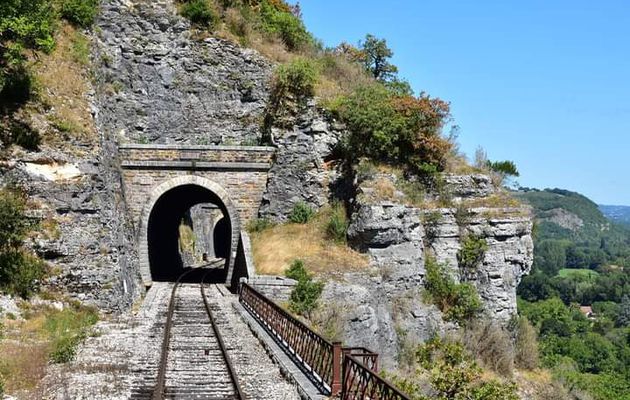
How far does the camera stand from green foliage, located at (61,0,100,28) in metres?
28.0

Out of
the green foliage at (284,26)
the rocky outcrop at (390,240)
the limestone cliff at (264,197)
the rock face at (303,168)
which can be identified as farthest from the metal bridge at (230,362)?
the green foliage at (284,26)

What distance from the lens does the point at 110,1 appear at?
31.5m

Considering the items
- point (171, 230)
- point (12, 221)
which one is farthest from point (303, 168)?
point (12, 221)

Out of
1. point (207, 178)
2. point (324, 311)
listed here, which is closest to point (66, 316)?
point (324, 311)

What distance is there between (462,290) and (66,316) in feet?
51.5

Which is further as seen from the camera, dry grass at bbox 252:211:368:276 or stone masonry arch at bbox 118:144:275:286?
stone masonry arch at bbox 118:144:275:286

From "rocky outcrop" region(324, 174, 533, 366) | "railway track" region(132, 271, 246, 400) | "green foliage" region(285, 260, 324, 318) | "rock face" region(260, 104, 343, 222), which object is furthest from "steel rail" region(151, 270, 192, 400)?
"rock face" region(260, 104, 343, 222)

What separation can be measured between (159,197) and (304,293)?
10142mm

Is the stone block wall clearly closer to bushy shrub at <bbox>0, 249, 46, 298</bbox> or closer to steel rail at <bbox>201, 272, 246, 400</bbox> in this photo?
steel rail at <bbox>201, 272, 246, 400</bbox>

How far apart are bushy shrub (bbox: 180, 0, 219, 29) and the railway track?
17.8m

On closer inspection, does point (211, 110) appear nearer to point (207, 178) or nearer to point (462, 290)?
point (207, 178)

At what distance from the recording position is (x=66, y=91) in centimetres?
2342

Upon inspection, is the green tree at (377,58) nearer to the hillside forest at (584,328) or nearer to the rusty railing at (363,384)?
the hillside forest at (584,328)

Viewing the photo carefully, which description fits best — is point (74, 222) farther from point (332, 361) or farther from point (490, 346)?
point (490, 346)
